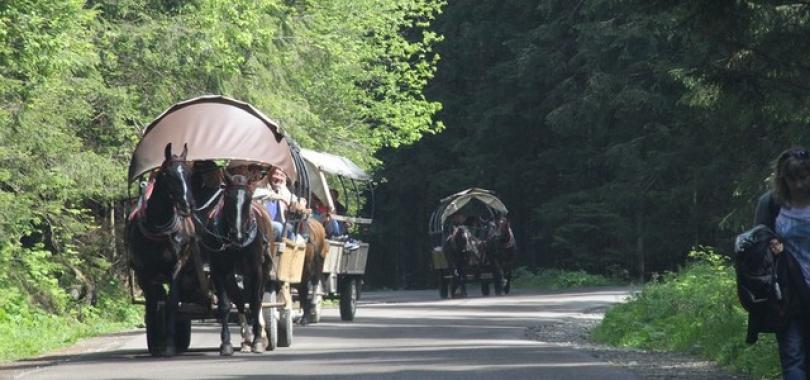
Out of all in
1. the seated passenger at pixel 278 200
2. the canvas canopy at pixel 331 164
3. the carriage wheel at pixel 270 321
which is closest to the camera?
the carriage wheel at pixel 270 321

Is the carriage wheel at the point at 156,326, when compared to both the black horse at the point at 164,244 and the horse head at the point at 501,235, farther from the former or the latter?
the horse head at the point at 501,235

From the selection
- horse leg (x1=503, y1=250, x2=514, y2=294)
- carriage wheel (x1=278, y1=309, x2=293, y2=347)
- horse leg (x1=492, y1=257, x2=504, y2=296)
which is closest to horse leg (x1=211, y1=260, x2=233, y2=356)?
carriage wheel (x1=278, y1=309, x2=293, y2=347)

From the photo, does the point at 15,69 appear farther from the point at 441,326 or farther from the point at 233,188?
the point at 441,326

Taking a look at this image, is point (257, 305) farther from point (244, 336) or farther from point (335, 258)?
point (335, 258)

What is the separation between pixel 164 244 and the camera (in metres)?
18.0

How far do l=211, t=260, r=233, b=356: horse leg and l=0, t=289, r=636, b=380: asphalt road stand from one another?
0.56 feet

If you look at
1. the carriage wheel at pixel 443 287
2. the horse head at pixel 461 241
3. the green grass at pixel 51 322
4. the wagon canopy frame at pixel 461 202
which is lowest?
the green grass at pixel 51 322

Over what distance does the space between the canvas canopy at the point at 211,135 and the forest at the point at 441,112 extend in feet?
5.68

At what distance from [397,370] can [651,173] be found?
96.2 ft

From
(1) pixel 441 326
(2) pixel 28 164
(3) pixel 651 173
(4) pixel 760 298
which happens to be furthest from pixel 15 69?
(3) pixel 651 173

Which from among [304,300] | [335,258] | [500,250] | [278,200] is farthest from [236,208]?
[500,250]

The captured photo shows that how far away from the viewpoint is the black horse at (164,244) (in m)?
17.7

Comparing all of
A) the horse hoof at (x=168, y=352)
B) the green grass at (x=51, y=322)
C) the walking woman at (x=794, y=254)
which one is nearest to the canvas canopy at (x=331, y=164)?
the green grass at (x=51, y=322)

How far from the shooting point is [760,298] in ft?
34.5
